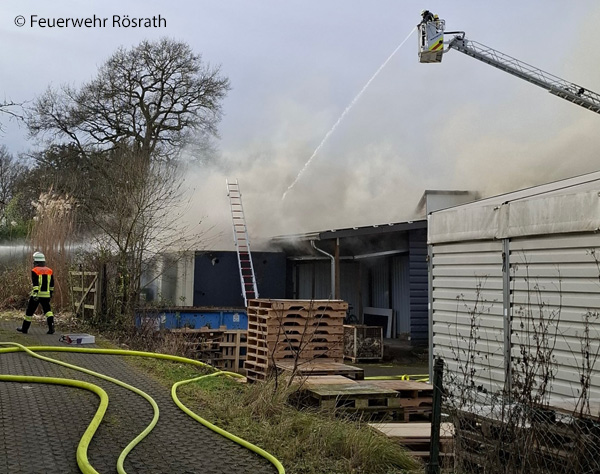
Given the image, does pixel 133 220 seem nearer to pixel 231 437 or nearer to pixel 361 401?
pixel 361 401

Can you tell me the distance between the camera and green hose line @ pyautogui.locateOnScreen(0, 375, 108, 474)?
5.14 m

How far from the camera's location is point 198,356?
13.5m

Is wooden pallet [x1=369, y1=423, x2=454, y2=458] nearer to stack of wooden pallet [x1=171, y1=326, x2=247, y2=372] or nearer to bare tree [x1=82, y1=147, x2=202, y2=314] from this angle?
stack of wooden pallet [x1=171, y1=326, x2=247, y2=372]

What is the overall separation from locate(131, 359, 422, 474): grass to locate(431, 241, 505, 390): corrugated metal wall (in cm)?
141

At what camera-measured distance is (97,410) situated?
694cm

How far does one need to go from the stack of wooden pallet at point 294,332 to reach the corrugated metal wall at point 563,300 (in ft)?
12.6

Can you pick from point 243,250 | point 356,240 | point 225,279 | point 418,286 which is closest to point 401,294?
point 356,240

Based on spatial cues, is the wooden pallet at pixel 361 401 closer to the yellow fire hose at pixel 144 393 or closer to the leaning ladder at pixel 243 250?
the yellow fire hose at pixel 144 393

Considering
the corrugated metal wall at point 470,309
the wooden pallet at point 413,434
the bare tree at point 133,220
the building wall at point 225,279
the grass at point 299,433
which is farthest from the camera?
the building wall at point 225,279

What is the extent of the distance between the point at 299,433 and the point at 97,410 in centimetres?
218

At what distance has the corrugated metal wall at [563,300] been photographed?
6.08 m

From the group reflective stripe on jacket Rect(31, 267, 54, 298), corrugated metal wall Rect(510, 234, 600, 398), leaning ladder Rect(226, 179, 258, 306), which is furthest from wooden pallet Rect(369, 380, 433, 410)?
leaning ladder Rect(226, 179, 258, 306)

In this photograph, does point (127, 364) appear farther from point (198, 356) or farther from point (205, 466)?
point (205, 466)

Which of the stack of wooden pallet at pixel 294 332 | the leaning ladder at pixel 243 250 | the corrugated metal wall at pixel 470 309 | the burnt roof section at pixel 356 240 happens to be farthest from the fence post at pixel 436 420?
the leaning ladder at pixel 243 250
